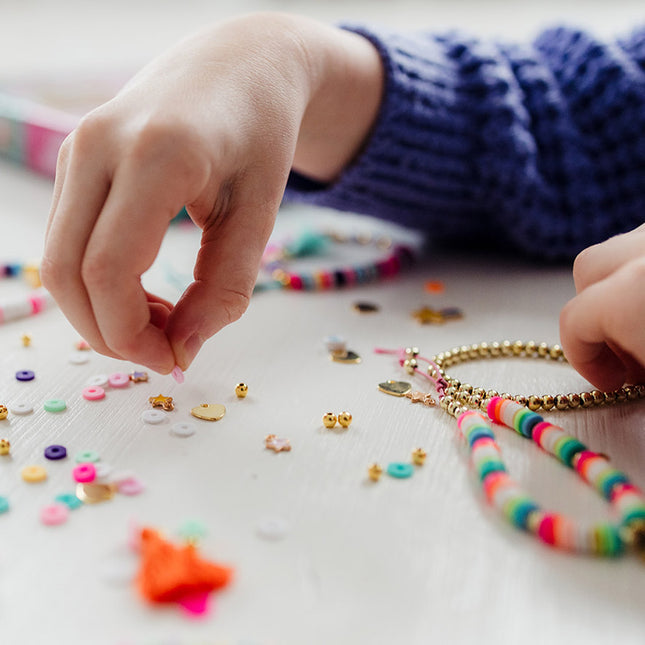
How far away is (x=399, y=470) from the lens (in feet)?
1.43

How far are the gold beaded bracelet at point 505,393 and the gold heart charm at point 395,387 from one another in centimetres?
2

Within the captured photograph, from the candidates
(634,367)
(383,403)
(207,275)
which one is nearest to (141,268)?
(207,275)

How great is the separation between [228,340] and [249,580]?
0.30 m

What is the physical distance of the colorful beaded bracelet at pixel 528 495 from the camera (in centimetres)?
37

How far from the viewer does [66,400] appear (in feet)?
1.71

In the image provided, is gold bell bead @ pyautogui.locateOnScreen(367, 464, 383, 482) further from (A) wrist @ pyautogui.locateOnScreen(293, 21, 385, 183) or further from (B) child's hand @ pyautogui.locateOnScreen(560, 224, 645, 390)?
(A) wrist @ pyautogui.locateOnScreen(293, 21, 385, 183)

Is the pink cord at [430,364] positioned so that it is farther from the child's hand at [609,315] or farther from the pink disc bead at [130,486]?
the pink disc bead at [130,486]

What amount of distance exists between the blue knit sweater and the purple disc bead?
0.42 m

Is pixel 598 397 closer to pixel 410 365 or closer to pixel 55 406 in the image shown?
pixel 410 365

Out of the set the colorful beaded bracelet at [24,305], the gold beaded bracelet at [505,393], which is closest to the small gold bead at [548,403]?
the gold beaded bracelet at [505,393]

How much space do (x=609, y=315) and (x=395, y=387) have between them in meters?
0.16

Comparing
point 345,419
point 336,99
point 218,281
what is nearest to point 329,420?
point 345,419

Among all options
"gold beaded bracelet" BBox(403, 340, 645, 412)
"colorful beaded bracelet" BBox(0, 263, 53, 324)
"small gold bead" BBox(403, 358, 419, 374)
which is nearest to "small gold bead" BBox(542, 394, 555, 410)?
"gold beaded bracelet" BBox(403, 340, 645, 412)

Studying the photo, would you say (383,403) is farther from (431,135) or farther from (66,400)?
(431,135)
